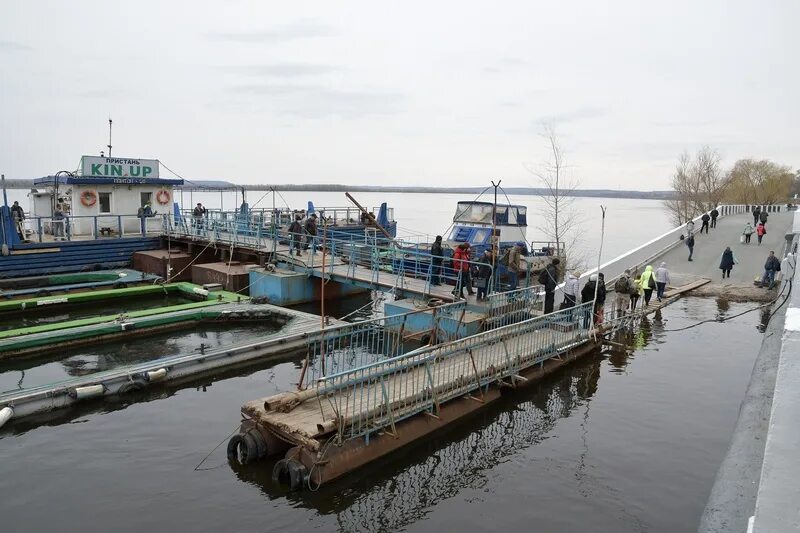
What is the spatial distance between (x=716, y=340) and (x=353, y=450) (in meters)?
12.1

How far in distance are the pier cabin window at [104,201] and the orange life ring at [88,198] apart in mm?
195

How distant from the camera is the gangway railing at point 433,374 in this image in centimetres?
902

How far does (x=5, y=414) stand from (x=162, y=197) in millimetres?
19027

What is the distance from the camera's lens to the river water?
780 centimetres

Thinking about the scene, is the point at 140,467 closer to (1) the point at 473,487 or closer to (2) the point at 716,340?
(1) the point at 473,487

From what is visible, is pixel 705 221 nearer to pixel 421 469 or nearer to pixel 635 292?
pixel 635 292

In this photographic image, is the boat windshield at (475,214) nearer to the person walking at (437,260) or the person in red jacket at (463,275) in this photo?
the person walking at (437,260)

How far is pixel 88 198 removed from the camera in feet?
82.1

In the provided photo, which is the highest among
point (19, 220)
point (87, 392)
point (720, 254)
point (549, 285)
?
point (19, 220)

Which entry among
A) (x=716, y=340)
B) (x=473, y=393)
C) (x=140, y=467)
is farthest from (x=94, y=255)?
(x=716, y=340)

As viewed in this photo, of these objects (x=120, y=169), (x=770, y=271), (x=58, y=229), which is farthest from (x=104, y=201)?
(x=770, y=271)

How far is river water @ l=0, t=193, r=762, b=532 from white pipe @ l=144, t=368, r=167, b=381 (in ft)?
1.04

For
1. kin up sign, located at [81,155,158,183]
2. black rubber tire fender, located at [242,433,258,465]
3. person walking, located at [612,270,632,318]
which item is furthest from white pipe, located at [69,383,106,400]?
kin up sign, located at [81,155,158,183]

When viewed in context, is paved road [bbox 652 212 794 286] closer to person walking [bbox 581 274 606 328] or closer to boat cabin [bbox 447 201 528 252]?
boat cabin [bbox 447 201 528 252]
